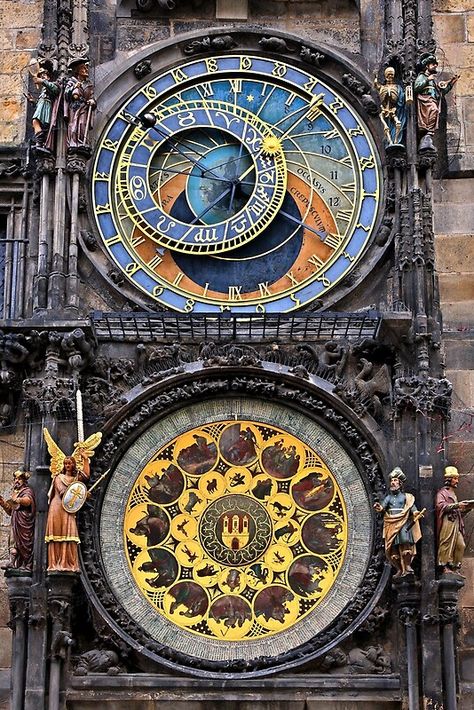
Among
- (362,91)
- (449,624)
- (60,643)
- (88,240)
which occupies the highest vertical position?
(362,91)

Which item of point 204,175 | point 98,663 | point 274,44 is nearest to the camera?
point 98,663

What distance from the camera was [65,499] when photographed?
1297 centimetres

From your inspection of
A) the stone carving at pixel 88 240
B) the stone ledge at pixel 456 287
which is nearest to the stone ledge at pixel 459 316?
the stone ledge at pixel 456 287

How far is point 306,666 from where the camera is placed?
508 inches

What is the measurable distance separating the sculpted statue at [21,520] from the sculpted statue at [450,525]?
3.01m

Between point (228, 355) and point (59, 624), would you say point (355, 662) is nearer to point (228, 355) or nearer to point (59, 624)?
point (59, 624)

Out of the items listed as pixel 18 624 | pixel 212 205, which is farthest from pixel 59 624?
pixel 212 205

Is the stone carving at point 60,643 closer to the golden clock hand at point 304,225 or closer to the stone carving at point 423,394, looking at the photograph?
the stone carving at point 423,394

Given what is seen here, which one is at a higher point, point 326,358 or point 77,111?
point 77,111

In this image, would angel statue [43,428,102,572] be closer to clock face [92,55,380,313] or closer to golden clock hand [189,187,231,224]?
clock face [92,55,380,313]

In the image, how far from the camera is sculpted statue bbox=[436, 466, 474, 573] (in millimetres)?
12906

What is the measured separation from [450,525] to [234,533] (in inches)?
65.1

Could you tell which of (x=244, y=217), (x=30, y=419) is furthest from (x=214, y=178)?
(x=30, y=419)

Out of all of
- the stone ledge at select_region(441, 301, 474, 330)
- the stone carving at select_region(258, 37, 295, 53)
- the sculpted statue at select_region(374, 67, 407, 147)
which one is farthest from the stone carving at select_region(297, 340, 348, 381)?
the stone carving at select_region(258, 37, 295, 53)
